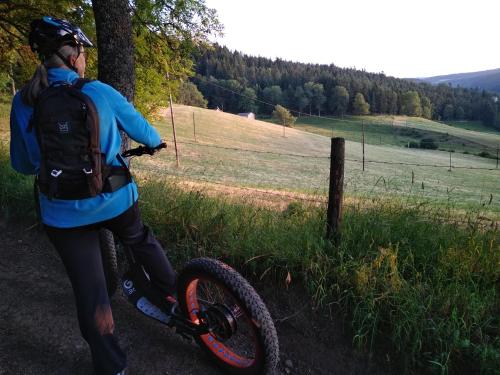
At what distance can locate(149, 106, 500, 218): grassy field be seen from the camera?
1959 centimetres

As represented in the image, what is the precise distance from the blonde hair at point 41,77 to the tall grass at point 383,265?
6.95ft

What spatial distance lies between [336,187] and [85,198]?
236cm

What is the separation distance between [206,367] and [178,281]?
645 mm

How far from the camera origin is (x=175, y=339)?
2.96 m

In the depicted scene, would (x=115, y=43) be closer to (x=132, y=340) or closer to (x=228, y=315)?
(x=132, y=340)

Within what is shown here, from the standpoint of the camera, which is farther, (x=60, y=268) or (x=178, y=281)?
(x=60, y=268)

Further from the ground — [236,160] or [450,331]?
[450,331]

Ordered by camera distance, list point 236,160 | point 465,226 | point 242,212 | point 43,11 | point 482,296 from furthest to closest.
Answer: point 236,160 < point 43,11 < point 242,212 < point 465,226 < point 482,296

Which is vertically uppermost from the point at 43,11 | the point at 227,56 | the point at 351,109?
the point at 227,56

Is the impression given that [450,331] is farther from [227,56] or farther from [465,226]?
[227,56]

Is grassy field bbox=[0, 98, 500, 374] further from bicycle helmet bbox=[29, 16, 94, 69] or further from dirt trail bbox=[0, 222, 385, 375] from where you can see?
bicycle helmet bbox=[29, 16, 94, 69]

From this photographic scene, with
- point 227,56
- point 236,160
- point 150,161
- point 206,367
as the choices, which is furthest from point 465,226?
point 227,56

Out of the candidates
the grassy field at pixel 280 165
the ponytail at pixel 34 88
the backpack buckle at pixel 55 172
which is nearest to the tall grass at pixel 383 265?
the backpack buckle at pixel 55 172

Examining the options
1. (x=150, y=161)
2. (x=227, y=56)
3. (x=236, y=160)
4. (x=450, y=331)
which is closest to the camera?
(x=450, y=331)
